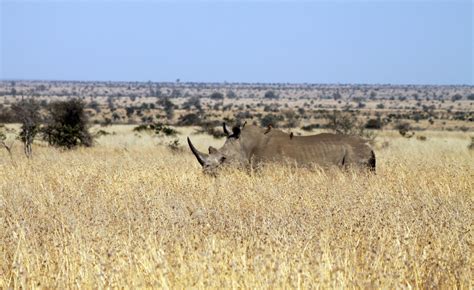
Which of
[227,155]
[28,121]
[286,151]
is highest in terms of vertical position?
[286,151]

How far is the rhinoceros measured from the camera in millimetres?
12812

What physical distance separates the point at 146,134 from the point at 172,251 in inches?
1193

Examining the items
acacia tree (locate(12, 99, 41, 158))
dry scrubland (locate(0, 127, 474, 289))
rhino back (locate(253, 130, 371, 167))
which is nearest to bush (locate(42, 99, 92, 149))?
acacia tree (locate(12, 99, 41, 158))

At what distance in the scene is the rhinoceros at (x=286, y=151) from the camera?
12.8 m

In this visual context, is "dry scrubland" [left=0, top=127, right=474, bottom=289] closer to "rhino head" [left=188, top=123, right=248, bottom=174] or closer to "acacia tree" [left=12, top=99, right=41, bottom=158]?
"rhino head" [left=188, top=123, right=248, bottom=174]

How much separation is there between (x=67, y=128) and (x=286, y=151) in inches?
627

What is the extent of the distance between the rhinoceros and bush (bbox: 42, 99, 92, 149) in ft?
43.2

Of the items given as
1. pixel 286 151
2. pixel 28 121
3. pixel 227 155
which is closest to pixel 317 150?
pixel 286 151

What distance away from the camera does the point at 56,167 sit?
42.1ft

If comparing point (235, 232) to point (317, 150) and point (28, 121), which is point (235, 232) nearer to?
point (317, 150)

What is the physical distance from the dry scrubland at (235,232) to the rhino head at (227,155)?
146 centimetres

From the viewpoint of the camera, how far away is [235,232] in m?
6.68

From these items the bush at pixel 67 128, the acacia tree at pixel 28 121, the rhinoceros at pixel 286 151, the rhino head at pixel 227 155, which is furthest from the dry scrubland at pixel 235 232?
the bush at pixel 67 128

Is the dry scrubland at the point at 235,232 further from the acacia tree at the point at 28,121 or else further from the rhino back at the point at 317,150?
the acacia tree at the point at 28,121
